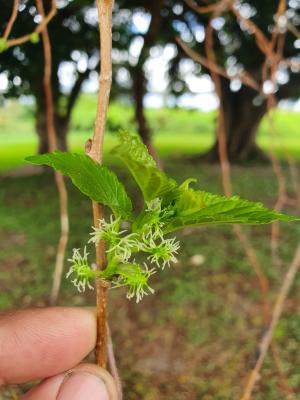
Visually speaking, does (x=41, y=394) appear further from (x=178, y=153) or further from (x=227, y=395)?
(x=178, y=153)

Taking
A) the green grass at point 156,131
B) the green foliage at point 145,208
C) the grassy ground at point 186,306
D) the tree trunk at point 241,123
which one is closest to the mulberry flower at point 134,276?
the green foliage at point 145,208

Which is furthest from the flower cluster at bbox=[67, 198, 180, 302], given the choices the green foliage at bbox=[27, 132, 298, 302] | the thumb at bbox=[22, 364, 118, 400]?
the thumb at bbox=[22, 364, 118, 400]

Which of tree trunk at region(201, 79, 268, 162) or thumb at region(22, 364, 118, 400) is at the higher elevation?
thumb at region(22, 364, 118, 400)

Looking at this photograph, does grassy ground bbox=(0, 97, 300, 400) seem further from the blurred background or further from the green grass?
the green grass

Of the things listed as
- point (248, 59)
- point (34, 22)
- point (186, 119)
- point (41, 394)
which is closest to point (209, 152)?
point (248, 59)

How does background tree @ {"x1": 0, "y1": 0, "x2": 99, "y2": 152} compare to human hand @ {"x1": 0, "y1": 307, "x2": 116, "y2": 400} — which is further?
background tree @ {"x1": 0, "y1": 0, "x2": 99, "y2": 152}

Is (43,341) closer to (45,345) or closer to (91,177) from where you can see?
(45,345)
